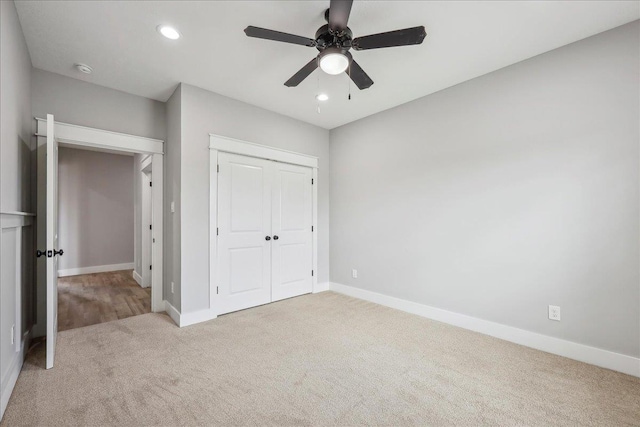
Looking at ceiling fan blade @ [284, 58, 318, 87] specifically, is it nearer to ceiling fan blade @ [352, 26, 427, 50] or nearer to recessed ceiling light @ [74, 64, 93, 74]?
ceiling fan blade @ [352, 26, 427, 50]

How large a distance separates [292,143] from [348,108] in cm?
95

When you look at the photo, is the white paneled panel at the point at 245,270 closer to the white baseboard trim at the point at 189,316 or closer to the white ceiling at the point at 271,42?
the white baseboard trim at the point at 189,316

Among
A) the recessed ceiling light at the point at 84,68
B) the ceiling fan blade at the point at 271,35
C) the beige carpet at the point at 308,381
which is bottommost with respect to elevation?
the beige carpet at the point at 308,381

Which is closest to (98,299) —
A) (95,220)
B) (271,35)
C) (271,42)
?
(95,220)

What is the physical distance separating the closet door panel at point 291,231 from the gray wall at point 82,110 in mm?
1662

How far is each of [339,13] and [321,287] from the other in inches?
143

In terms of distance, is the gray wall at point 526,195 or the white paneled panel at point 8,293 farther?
the gray wall at point 526,195

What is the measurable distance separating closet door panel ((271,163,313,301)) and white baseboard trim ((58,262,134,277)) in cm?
441

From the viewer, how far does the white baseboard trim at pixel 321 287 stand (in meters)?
4.32

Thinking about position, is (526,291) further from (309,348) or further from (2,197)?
(2,197)

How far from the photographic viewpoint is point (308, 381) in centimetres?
200

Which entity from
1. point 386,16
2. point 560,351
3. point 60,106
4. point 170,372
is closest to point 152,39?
point 60,106

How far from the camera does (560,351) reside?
2381 mm

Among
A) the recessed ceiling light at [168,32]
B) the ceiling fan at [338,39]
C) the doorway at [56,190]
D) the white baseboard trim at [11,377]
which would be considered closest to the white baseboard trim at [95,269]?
the doorway at [56,190]
